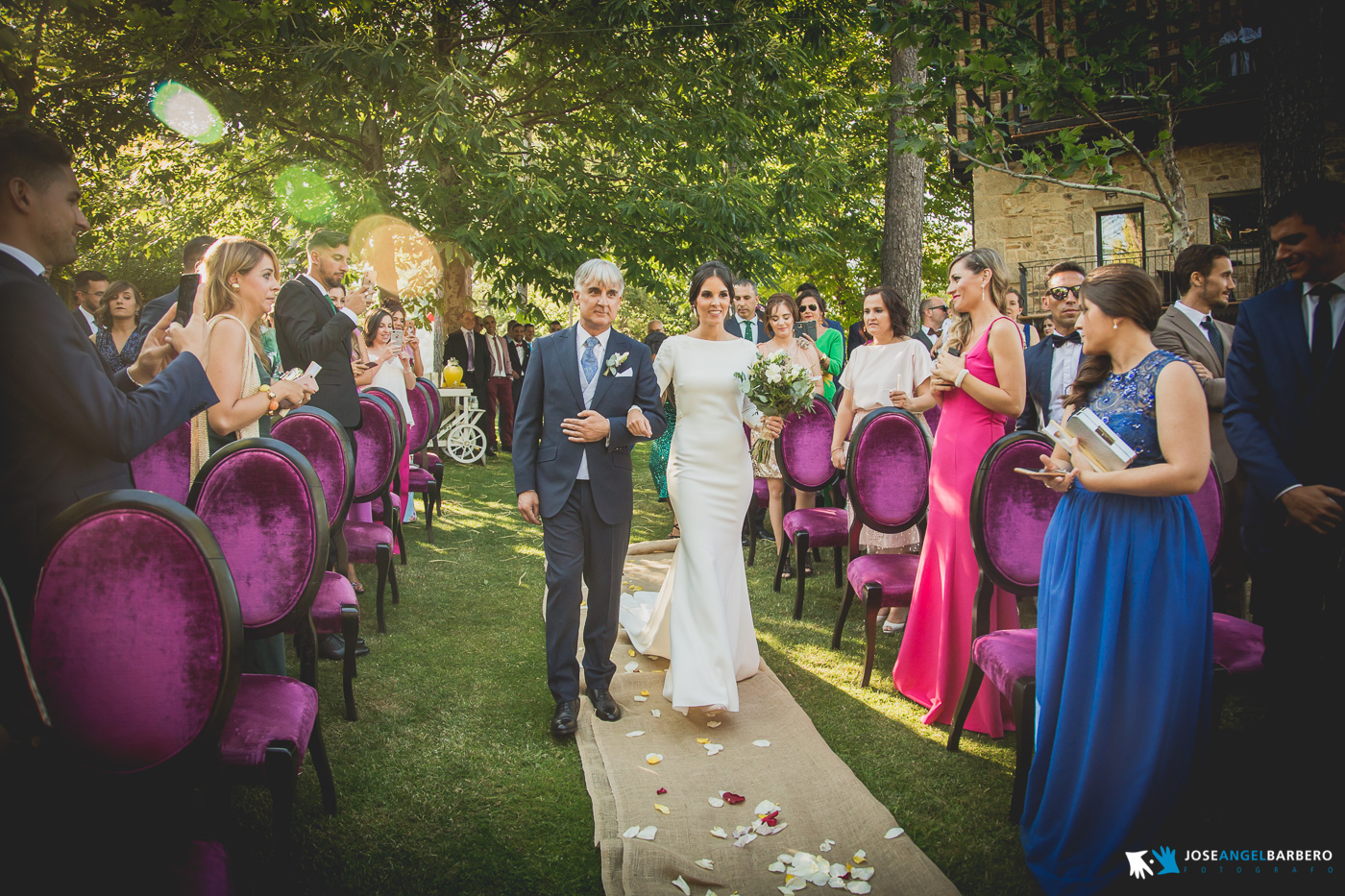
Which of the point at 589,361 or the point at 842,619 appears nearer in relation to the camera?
the point at 589,361

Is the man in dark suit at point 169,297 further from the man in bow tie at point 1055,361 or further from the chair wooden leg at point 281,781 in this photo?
the man in bow tie at point 1055,361

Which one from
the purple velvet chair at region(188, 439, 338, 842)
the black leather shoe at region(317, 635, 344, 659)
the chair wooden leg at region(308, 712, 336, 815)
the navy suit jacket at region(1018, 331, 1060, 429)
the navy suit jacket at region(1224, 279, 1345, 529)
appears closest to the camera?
the purple velvet chair at region(188, 439, 338, 842)

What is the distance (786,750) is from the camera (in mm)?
3479

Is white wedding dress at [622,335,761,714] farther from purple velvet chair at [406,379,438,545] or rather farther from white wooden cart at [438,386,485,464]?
white wooden cart at [438,386,485,464]

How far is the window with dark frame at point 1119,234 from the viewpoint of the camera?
14.0 metres

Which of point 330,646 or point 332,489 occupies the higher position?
point 332,489

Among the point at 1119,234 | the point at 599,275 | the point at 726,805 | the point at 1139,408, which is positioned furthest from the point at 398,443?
the point at 1119,234

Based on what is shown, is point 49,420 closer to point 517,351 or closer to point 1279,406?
point 1279,406

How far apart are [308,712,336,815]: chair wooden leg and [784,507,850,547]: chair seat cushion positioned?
11.0 feet

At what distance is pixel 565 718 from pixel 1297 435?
10.9ft

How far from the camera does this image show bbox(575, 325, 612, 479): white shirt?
3.65m

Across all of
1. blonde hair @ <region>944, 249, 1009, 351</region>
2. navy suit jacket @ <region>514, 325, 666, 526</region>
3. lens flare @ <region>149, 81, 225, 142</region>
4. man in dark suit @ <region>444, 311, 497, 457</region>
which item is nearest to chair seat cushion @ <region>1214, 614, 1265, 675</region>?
blonde hair @ <region>944, 249, 1009, 351</region>

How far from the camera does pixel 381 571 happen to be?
4.84 m

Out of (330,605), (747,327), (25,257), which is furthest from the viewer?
(747,327)
